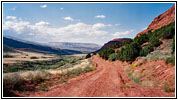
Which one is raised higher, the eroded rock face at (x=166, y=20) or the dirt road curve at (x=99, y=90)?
the eroded rock face at (x=166, y=20)

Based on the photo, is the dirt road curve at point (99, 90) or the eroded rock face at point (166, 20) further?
the eroded rock face at point (166, 20)

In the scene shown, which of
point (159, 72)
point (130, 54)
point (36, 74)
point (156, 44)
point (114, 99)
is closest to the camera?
point (114, 99)

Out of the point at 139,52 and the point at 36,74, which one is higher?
the point at 139,52

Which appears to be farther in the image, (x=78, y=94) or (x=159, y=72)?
(x=159, y=72)

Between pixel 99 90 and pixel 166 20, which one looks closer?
pixel 99 90

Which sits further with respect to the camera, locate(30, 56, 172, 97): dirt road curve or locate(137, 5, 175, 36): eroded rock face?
locate(137, 5, 175, 36): eroded rock face

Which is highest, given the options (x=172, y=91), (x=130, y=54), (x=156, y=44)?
(x=156, y=44)

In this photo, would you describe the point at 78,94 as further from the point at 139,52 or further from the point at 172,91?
the point at 139,52

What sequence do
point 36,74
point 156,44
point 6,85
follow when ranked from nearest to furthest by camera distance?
point 6,85 < point 36,74 < point 156,44

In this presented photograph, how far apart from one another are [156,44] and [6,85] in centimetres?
2586

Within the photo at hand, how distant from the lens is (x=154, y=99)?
7078 mm

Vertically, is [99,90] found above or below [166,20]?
below

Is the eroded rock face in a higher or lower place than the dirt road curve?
higher

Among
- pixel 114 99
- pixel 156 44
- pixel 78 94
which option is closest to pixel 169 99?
pixel 114 99
